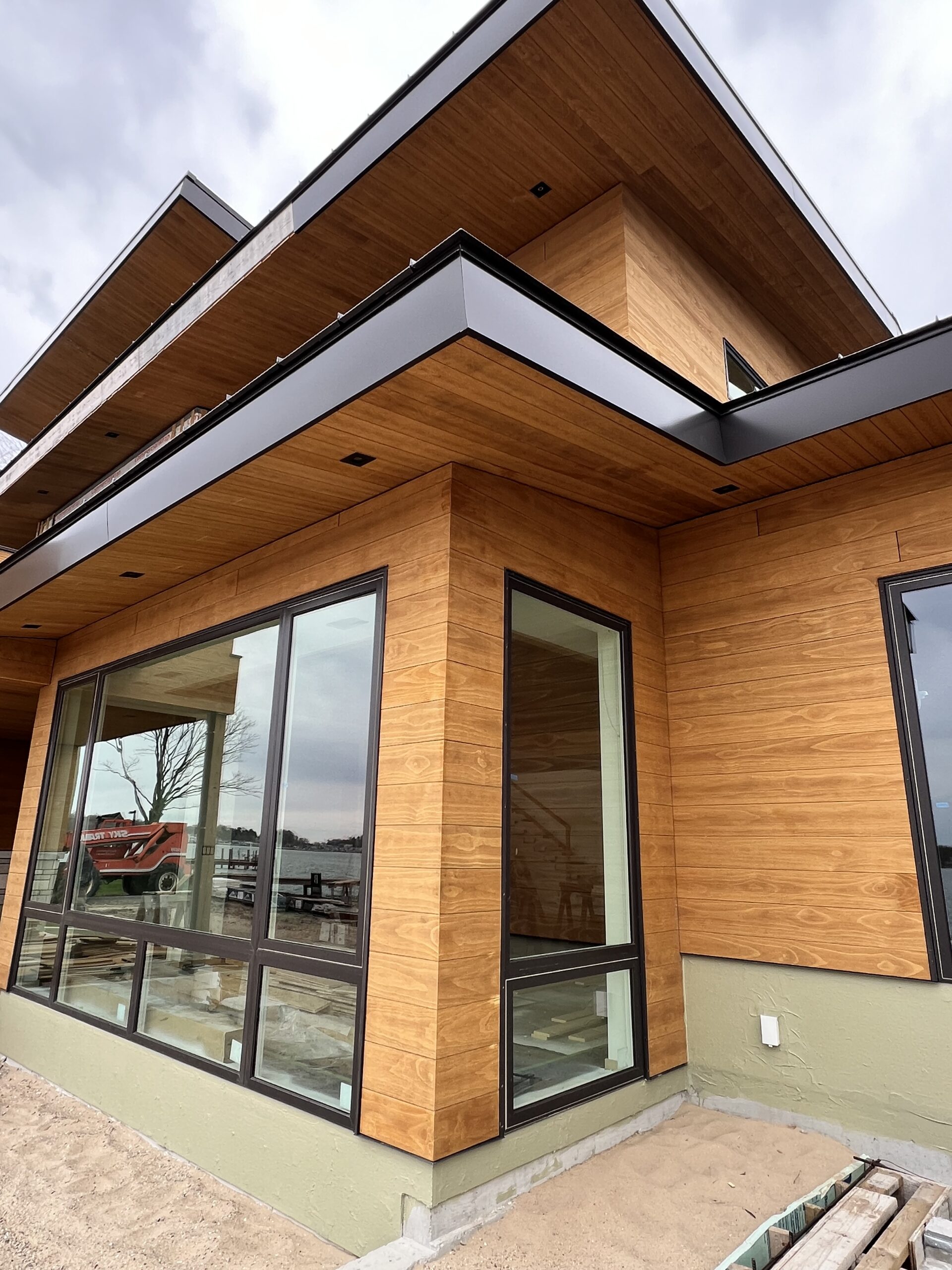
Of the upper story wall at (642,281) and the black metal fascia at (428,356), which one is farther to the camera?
the upper story wall at (642,281)

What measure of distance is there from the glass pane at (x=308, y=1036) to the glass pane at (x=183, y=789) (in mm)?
371

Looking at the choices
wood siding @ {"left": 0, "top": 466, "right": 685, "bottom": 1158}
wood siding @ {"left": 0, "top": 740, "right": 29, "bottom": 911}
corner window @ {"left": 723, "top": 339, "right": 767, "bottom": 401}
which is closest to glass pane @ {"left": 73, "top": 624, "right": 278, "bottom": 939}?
wood siding @ {"left": 0, "top": 466, "right": 685, "bottom": 1158}

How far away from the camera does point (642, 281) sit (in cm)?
403

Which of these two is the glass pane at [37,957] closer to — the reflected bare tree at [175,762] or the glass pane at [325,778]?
the reflected bare tree at [175,762]

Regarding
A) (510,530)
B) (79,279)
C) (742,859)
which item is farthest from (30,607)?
(79,279)

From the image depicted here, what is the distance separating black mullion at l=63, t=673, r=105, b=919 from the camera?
5.12m

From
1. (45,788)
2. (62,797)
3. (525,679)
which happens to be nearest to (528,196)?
(525,679)

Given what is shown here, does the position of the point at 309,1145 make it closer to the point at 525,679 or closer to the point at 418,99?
the point at 525,679

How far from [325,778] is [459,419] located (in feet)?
5.28

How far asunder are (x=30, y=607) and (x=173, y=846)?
2084 mm

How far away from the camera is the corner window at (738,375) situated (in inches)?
189

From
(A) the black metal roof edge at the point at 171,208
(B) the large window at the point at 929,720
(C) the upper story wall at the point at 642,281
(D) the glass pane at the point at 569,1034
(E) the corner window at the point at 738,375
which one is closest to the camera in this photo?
(D) the glass pane at the point at 569,1034

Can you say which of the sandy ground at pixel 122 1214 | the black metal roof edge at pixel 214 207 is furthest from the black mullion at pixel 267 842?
the black metal roof edge at pixel 214 207

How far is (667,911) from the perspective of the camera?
363 cm
